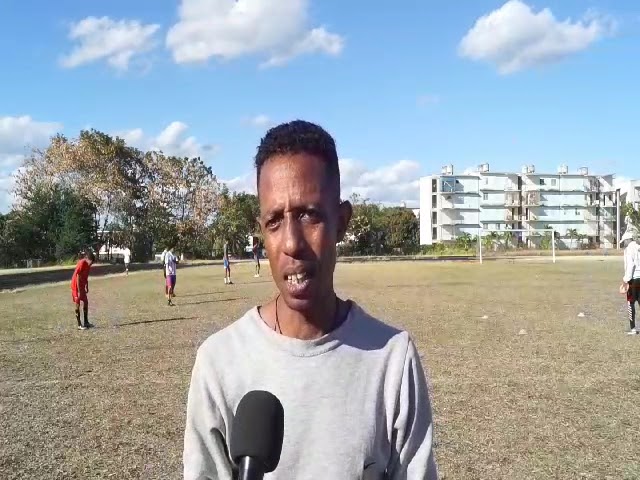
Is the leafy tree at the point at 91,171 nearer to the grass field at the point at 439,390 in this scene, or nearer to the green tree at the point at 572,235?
the grass field at the point at 439,390

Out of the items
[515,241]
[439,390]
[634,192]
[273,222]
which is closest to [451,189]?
[515,241]

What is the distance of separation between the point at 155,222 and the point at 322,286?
2698 inches

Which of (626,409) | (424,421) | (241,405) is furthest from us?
(626,409)

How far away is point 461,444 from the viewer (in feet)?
21.3

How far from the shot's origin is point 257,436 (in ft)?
4.50

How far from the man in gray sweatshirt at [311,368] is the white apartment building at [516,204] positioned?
11714 cm

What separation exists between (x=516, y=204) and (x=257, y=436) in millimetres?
123497

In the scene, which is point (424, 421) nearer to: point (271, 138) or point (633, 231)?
point (271, 138)

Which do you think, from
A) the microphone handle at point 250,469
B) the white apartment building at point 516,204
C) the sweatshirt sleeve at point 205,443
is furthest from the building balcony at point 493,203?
the microphone handle at point 250,469

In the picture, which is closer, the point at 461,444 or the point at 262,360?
the point at 262,360

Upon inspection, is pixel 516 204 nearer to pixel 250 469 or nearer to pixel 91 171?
pixel 91 171

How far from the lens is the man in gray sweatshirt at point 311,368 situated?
5.63 feet

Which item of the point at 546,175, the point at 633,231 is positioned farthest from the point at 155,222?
the point at 546,175

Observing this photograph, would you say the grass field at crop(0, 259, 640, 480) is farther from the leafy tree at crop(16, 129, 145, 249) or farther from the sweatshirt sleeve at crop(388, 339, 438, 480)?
the leafy tree at crop(16, 129, 145, 249)
